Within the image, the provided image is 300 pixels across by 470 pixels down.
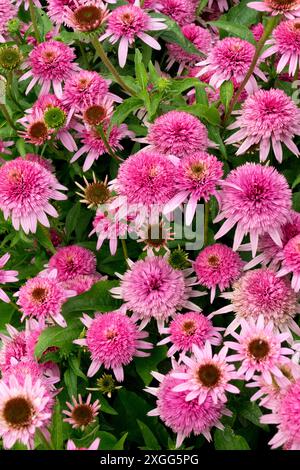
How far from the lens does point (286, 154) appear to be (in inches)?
76.3

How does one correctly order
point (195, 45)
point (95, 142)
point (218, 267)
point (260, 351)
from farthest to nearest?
point (195, 45) → point (95, 142) → point (218, 267) → point (260, 351)

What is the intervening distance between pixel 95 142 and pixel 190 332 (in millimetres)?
701

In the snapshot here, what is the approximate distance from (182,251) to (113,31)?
0.75m

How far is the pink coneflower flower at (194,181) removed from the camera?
163 centimetres

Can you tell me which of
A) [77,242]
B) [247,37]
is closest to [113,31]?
[247,37]

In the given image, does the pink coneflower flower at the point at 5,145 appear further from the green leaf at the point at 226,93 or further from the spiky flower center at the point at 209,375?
the spiky flower center at the point at 209,375

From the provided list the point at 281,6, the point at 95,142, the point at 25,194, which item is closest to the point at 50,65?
the point at 95,142

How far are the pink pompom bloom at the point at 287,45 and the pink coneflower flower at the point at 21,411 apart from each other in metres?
1.15

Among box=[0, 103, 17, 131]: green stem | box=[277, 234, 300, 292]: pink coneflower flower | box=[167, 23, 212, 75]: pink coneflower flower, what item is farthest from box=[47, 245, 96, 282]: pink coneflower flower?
box=[167, 23, 212, 75]: pink coneflower flower

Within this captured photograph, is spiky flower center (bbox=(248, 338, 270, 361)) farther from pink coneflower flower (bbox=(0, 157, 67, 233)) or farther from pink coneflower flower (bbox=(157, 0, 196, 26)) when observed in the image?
pink coneflower flower (bbox=(157, 0, 196, 26))

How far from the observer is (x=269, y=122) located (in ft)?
5.80


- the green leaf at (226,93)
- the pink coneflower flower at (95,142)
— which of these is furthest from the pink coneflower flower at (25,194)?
the green leaf at (226,93)

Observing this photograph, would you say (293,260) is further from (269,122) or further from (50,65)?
(50,65)

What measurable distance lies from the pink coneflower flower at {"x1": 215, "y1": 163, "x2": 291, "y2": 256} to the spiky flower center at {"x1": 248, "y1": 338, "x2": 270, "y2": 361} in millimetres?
268
